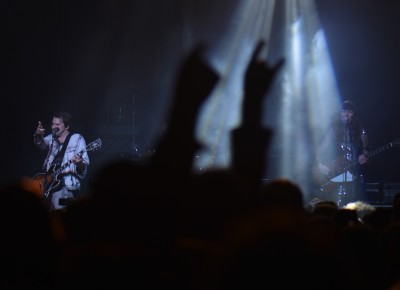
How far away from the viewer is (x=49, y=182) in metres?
12.0

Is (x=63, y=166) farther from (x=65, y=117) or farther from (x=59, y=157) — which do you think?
(x=65, y=117)

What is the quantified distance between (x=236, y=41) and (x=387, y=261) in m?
13.2

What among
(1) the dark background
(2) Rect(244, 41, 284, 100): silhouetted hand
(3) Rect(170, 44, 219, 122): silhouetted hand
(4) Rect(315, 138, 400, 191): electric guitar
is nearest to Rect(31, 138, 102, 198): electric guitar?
(1) the dark background

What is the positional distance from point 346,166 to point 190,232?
9679mm

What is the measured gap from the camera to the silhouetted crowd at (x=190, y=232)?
1108mm

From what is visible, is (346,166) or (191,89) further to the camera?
(346,166)

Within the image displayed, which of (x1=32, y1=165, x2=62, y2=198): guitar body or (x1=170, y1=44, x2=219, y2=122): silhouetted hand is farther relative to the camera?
(x1=32, y1=165, x2=62, y2=198): guitar body

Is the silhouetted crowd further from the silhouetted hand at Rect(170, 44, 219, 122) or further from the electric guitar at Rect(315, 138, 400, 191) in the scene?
the electric guitar at Rect(315, 138, 400, 191)

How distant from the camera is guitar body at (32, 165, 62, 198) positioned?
11914 millimetres

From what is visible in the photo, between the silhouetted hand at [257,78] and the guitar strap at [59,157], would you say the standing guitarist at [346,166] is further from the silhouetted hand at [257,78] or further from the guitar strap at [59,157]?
the silhouetted hand at [257,78]

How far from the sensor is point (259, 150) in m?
2.91

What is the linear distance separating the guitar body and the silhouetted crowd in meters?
8.94

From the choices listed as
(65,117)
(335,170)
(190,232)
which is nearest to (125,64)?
(65,117)

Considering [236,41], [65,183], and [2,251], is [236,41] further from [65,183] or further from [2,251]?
[2,251]
